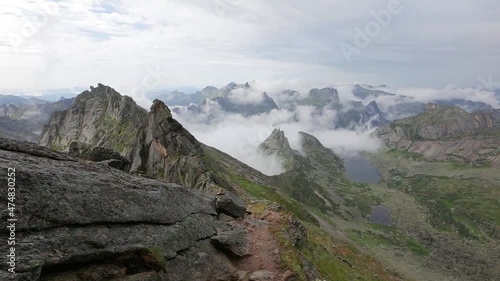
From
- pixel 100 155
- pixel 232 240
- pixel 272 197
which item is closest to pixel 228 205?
pixel 232 240

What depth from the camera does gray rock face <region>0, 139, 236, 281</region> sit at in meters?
18.0

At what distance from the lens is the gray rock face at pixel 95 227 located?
18.0 m

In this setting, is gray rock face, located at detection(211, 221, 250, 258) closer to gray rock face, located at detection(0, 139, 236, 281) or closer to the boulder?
gray rock face, located at detection(0, 139, 236, 281)

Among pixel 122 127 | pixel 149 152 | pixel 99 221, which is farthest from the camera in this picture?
pixel 122 127

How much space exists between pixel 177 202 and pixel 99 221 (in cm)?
986

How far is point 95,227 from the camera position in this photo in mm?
21250

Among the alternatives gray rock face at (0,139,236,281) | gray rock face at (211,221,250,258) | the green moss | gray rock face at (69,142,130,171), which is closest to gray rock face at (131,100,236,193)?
gray rock face at (69,142,130,171)

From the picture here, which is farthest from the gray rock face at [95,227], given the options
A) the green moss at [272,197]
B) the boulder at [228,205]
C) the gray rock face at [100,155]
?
the green moss at [272,197]

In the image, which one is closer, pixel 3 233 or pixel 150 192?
pixel 3 233

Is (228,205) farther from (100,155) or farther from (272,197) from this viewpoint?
(272,197)

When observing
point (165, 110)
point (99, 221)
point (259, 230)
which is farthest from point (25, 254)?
point (165, 110)

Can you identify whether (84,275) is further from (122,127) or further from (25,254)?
(122,127)

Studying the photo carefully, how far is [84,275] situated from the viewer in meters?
19.3

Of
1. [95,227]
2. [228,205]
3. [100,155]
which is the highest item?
[95,227]
